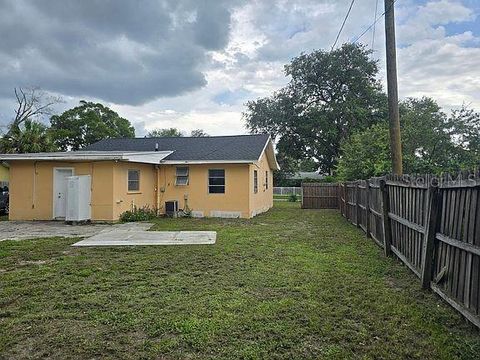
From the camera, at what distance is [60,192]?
1288cm

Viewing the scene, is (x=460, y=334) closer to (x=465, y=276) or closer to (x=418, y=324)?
(x=418, y=324)

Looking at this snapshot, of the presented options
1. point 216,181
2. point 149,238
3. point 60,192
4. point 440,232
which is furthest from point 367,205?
point 60,192

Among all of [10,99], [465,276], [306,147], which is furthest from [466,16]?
[10,99]

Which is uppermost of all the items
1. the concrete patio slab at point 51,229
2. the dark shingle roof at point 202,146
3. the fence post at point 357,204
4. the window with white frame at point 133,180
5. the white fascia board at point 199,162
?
the dark shingle roof at point 202,146

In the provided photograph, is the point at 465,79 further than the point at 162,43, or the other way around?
the point at 465,79

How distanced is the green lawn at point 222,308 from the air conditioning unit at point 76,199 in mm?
4886

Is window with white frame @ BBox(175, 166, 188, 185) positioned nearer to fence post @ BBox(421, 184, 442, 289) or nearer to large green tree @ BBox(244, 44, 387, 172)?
fence post @ BBox(421, 184, 442, 289)

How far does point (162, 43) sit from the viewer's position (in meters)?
14.5

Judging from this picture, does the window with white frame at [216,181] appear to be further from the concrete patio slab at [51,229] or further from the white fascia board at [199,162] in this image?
the concrete patio slab at [51,229]

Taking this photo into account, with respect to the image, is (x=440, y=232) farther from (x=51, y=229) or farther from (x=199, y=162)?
(x=199, y=162)

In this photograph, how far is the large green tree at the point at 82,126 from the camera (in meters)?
34.6

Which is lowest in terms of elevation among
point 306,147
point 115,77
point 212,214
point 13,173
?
point 212,214

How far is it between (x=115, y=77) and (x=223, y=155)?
840 centimetres

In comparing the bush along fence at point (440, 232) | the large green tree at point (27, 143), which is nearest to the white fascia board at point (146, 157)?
the bush along fence at point (440, 232)
